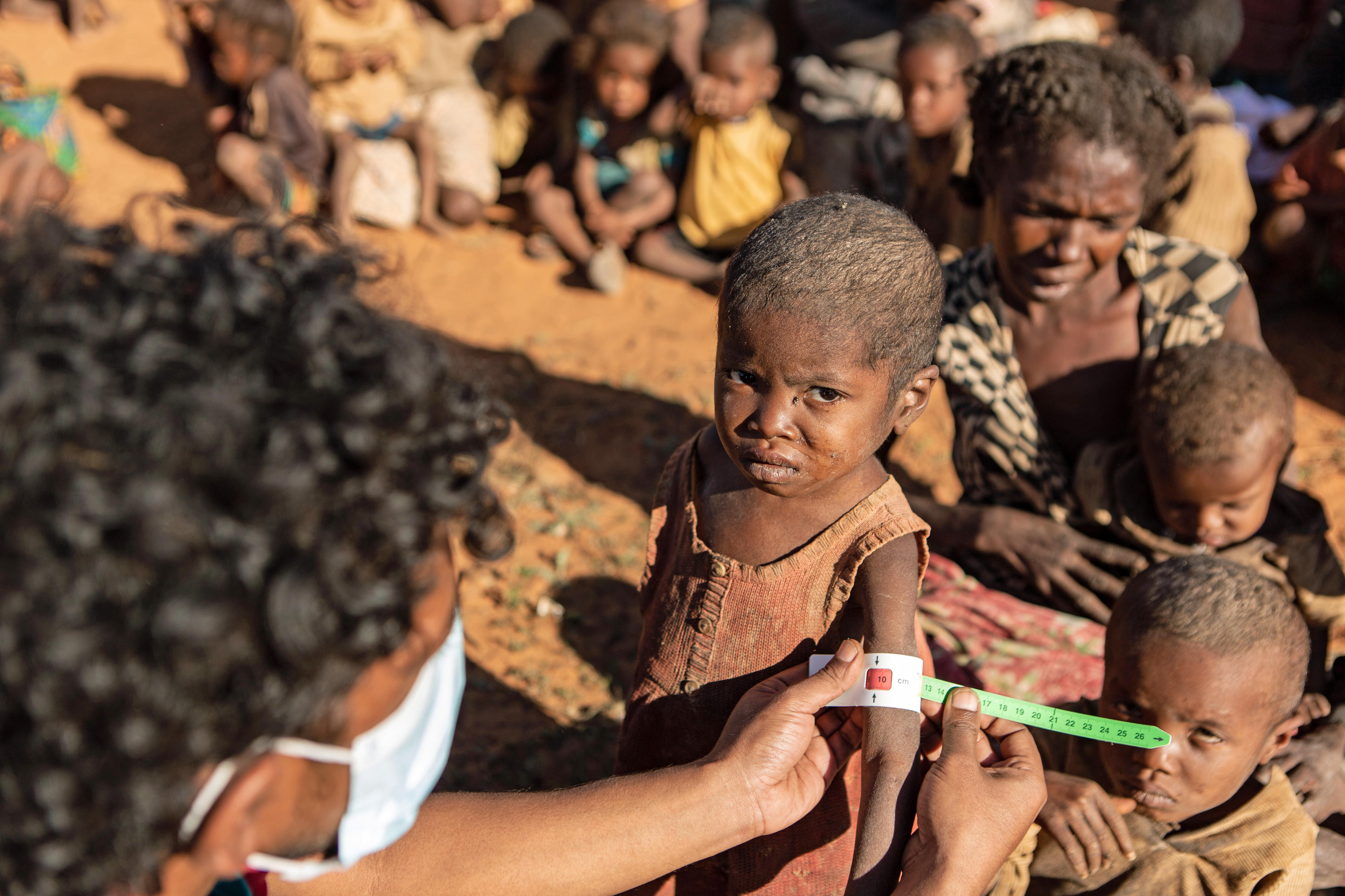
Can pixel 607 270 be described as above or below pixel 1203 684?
below

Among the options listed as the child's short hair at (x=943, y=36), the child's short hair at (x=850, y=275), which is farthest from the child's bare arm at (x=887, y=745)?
→ the child's short hair at (x=943, y=36)

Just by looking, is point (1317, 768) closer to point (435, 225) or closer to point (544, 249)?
point (544, 249)

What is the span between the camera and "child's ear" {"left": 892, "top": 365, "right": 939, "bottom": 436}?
6.84 ft

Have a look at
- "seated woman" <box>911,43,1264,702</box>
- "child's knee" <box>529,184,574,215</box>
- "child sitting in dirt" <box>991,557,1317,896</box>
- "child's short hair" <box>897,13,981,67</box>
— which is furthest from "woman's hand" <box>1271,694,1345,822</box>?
"child's knee" <box>529,184,574,215</box>

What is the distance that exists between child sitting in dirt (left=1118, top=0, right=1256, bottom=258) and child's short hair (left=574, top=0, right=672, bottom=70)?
289cm

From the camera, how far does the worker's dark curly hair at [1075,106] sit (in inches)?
115

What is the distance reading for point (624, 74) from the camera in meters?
6.52

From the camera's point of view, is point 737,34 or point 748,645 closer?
point 748,645

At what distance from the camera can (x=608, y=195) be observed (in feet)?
22.7

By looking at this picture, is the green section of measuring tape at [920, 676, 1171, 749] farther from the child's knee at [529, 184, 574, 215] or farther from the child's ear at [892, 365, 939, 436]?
the child's knee at [529, 184, 574, 215]

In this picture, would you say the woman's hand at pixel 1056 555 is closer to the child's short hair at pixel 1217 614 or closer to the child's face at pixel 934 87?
the child's short hair at pixel 1217 614

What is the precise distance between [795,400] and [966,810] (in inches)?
32.6

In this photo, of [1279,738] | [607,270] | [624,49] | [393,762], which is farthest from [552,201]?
[393,762]

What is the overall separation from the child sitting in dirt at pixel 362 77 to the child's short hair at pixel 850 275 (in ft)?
17.4
